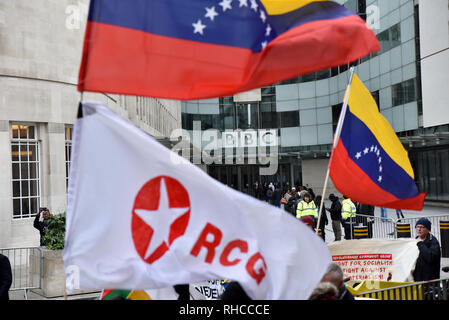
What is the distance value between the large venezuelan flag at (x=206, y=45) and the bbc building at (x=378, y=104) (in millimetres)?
21451

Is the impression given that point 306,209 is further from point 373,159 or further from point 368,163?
point 368,163

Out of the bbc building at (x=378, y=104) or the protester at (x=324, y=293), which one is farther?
the bbc building at (x=378, y=104)

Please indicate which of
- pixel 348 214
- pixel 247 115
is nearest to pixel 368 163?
pixel 348 214

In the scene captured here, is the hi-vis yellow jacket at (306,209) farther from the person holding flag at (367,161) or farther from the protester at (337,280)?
the protester at (337,280)

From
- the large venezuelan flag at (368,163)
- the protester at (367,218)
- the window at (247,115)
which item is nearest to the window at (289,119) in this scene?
the window at (247,115)

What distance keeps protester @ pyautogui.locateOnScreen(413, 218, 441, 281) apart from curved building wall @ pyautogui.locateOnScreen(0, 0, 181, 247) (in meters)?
12.0

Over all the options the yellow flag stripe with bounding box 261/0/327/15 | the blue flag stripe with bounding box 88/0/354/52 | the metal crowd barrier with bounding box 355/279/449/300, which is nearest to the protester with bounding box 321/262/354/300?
the metal crowd barrier with bounding box 355/279/449/300

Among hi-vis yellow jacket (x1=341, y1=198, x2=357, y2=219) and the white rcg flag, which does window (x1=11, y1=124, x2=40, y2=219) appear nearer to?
hi-vis yellow jacket (x1=341, y1=198, x2=357, y2=219)

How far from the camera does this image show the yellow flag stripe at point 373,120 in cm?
668

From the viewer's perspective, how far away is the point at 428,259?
6867mm

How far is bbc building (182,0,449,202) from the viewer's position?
1051 inches

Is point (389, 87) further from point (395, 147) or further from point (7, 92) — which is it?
point (395, 147)

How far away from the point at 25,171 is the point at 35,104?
2148mm
